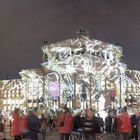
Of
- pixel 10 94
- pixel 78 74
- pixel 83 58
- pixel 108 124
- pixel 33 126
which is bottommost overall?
pixel 33 126

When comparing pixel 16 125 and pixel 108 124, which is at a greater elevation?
pixel 108 124

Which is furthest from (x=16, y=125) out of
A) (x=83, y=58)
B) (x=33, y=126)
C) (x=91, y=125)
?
(x=83, y=58)

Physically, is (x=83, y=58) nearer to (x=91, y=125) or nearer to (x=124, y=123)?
(x=124, y=123)

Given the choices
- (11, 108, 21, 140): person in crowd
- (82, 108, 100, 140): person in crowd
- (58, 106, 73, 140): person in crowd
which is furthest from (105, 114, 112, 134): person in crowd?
(82, 108, 100, 140): person in crowd

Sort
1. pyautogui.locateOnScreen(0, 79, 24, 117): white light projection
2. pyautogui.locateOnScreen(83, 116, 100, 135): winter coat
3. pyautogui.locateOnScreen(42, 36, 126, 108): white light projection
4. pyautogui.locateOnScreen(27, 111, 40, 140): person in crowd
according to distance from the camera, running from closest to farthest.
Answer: pyautogui.locateOnScreen(27, 111, 40, 140): person in crowd
pyautogui.locateOnScreen(83, 116, 100, 135): winter coat
pyautogui.locateOnScreen(42, 36, 126, 108): white light projection
pyautogui.locateOnScreen(0, 79, 24, 117): white light projection

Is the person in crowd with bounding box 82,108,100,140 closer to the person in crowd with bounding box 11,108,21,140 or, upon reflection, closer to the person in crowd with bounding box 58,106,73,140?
the person in crowd with bounding box 58,106,73,140

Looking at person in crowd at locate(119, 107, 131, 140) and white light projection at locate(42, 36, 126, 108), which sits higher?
white light projection at locate(42, 36, 126, 108)

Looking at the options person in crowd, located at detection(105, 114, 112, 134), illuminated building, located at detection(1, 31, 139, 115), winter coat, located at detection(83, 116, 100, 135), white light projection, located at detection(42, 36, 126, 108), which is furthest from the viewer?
white light projection, located at detection(42, 36, 126, 108)

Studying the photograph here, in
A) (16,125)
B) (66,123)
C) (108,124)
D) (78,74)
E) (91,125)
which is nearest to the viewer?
(91,125)

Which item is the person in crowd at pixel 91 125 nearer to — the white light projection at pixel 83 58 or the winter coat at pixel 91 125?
the winter coat at pixel 91 125

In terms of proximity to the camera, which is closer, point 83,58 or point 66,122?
point 66,122

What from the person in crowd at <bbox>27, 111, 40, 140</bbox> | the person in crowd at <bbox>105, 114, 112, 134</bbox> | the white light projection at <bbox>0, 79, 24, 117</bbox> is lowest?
the person in crowd at <bbox>27, 111, 40, 140</bbox>

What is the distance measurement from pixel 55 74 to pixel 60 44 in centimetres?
1591

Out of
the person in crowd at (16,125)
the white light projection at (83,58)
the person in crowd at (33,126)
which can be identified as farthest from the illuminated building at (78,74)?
the person in crowd at (33,126)
